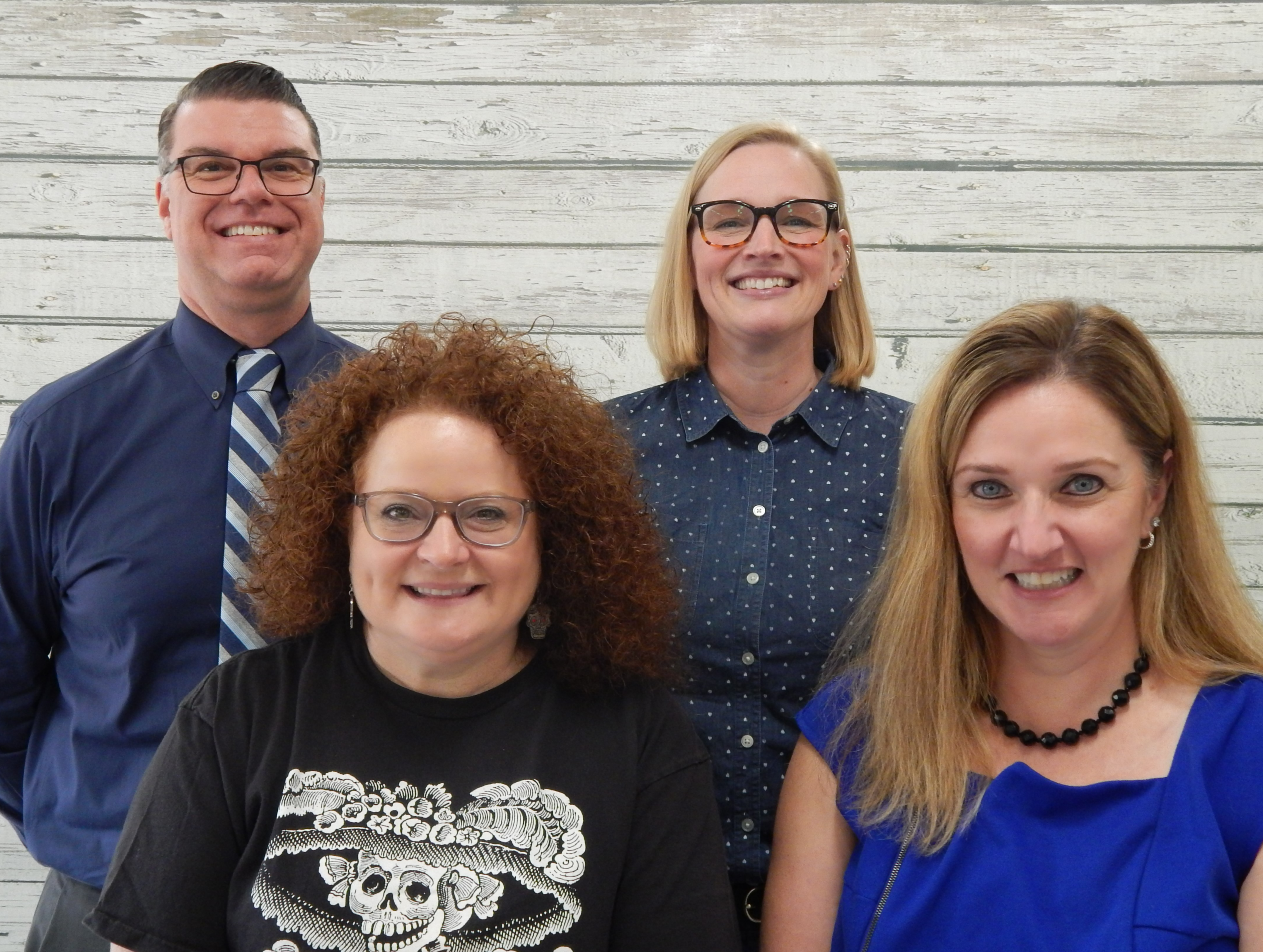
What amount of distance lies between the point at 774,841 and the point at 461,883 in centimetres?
51

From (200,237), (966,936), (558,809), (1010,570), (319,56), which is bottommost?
A: (966,936)

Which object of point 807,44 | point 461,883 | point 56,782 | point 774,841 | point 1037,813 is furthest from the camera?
point 807,44

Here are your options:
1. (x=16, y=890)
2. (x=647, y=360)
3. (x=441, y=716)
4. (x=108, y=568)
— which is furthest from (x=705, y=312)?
(x=16, y=890)

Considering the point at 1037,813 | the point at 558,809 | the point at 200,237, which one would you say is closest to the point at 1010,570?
the point at 1037,813

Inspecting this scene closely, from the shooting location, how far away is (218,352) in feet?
6.89

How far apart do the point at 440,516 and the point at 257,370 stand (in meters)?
0.67

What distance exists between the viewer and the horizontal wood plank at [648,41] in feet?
9.06

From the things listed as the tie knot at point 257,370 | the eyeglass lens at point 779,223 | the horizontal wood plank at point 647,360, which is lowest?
the tie knot at point 257,370

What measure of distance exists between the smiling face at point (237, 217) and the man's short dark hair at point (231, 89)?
11 mm

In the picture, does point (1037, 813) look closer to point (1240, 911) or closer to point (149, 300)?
point (1240, 911)

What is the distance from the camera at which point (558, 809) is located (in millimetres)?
1556

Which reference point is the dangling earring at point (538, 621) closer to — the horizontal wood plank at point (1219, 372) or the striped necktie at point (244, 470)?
the striped necktie at point (244, 470)

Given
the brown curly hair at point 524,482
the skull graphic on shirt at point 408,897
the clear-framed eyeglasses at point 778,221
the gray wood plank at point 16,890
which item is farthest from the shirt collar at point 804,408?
the gray wood plank at point 16,890

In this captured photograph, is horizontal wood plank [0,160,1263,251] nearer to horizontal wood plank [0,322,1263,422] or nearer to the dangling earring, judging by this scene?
horizontal wood plank [0,322,1263,422]
